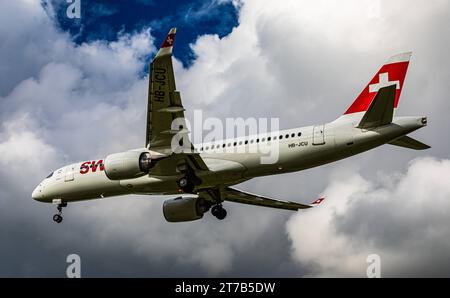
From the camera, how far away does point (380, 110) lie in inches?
1270

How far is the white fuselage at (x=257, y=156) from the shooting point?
110ft

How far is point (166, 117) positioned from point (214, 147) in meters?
4.43

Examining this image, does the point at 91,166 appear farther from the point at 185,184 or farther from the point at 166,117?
the point at 166,117

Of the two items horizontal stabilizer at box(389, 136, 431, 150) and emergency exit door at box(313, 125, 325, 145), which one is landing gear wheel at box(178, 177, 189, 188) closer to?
emergency exit door at box(313, 125, 325, 145)

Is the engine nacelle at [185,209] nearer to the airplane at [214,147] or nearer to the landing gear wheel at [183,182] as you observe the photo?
the airplane at [214,147]

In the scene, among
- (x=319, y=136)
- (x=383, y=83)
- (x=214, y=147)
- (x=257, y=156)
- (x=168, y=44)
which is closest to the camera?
(x=168, y=44)

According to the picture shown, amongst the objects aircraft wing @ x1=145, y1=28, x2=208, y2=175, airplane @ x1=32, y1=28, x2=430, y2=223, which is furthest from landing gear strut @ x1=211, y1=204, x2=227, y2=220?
aircraft wing @ x1=145, y1=28, x2=208, y2=175

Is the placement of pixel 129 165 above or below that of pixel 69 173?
below

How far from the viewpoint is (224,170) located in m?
36.5

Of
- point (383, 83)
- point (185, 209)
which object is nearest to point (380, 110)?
point (383, 83)

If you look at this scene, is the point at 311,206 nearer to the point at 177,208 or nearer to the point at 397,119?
the point at 177,208

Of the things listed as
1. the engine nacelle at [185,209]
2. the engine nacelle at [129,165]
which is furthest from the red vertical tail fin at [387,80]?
the engine nacelle at [185,209]
